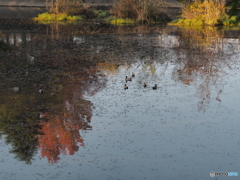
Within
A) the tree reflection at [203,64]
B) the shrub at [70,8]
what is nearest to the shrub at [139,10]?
the shrub at [70,8]

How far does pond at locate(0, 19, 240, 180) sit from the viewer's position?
29.7 feet

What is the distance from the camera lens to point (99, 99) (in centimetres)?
1397

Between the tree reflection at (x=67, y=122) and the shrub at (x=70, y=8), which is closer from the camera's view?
the tree reflection at (x=67, y=122)

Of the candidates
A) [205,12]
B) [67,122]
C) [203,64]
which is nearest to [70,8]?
[205,12]

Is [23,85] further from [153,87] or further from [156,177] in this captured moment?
[156,177]

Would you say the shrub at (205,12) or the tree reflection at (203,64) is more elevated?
the shrub at (205,12)

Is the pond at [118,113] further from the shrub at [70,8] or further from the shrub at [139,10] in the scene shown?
the shrub at [70,8]

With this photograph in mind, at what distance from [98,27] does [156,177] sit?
2858cm

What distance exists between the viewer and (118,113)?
41.5 ft

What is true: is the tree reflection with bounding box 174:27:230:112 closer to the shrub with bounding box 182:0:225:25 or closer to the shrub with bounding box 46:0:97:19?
the shrub with bounding box 182:0:225:25

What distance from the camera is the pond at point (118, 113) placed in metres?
9.04

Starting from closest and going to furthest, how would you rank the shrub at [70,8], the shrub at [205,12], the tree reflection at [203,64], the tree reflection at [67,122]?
1. the tree reflection at [67,122]
2. the tree reflection at [203,64]
3. the shrub at [205,12]
4. the shrub at [70,8]

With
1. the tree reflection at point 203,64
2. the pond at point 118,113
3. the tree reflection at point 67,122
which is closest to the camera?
the pond at point 118,113

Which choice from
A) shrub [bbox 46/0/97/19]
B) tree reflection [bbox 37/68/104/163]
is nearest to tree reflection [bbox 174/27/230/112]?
tree reflection [bbox 37/68/104/163]
